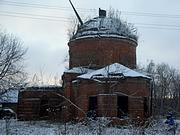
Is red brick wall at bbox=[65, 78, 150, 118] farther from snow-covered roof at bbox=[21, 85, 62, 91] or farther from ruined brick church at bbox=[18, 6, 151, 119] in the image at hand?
snow-covered roof at bbox=[21, 85, 62, 91]

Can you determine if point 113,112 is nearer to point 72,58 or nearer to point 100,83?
point 100,83

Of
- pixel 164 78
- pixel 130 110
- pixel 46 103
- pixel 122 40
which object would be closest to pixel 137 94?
pixel 130 110

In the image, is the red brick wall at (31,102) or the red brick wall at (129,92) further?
the red brick wall at (31,102)

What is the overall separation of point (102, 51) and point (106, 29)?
188 cm

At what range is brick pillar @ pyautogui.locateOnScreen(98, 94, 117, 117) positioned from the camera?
90.8ft

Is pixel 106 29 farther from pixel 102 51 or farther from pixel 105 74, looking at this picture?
pixel 105 74

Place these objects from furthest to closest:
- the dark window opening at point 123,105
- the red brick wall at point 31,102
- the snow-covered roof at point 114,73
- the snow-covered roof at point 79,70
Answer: the red brick wall at point 31,102 → the snow-covered roof at point 79,70 → the dark window opening at point 123,105 → the snow-covered roof at point 114,73

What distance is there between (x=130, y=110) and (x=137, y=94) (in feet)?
4.08

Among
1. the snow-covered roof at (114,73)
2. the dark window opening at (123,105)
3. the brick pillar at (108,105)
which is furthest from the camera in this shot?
the dark window opening at (123,105)

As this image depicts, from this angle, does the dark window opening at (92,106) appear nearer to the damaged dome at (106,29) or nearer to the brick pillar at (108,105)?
the brick pillar at (108,105)

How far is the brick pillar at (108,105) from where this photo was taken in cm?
2769

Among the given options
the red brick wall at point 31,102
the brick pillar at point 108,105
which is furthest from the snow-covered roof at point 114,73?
the red brick wall at point 31,102

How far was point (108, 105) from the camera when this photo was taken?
2773cm

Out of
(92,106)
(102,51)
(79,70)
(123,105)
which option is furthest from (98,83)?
(102,51)
